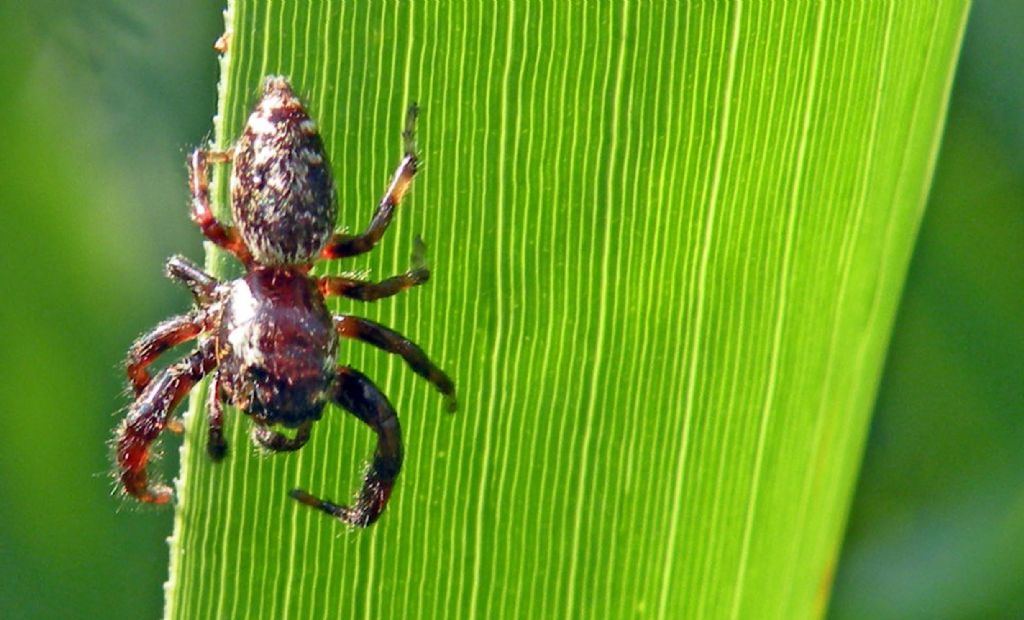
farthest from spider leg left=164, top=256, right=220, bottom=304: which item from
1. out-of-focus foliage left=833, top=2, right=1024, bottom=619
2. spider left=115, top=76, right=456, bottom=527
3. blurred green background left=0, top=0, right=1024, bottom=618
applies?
out-of-focus foliage left=833, top=2, right=1024, bottom=619

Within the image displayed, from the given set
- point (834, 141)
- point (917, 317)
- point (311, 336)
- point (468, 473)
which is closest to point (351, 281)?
point (311, 336)

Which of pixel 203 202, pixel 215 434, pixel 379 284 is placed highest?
pixel 203 202

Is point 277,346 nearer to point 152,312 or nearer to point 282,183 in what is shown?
point 282,183

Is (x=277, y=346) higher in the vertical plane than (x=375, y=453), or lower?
higher

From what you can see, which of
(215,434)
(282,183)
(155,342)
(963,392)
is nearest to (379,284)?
(282,183)

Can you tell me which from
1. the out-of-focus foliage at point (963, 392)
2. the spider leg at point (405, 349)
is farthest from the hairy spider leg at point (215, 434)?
the out-of-focus foliage at point (963, 392)

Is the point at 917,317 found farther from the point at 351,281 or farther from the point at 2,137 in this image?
the point at 2,137

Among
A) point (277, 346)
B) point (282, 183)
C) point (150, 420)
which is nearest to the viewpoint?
point (282, 183)
